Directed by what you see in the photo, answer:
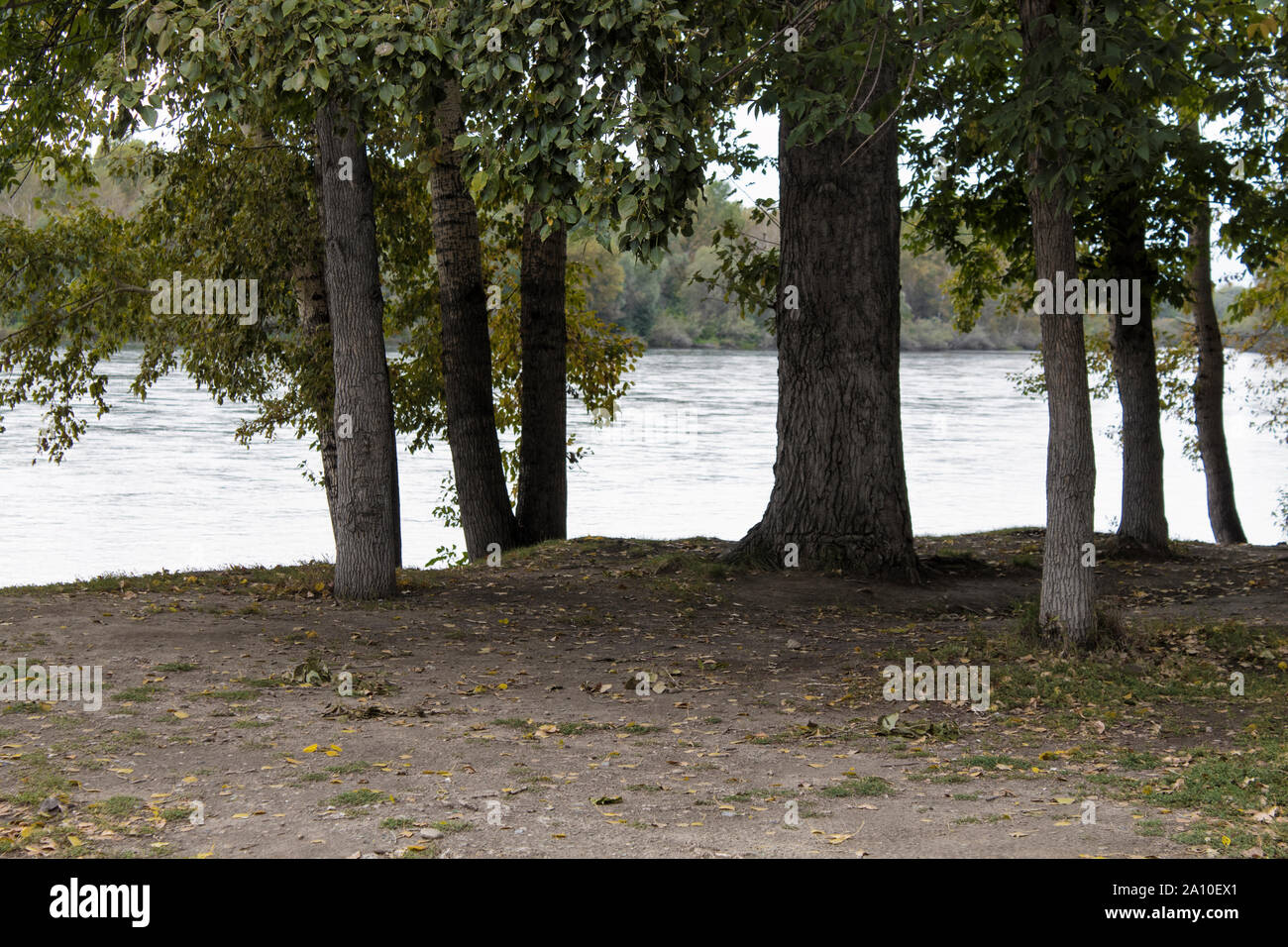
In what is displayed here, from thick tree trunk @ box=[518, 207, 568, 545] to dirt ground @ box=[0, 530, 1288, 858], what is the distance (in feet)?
12.0

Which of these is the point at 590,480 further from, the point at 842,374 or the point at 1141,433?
the point at 842,374

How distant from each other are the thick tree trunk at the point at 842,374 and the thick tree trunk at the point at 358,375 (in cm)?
413

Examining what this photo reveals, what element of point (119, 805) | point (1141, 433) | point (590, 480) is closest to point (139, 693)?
point (119, 805)

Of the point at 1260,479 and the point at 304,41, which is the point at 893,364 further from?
the point at 1260,479

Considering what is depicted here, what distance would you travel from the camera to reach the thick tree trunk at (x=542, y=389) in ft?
56.3

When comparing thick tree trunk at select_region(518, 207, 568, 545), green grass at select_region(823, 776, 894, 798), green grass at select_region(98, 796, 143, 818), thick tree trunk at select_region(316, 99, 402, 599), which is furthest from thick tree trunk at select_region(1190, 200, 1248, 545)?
green grass at select_region(98, 796, 143, 818)

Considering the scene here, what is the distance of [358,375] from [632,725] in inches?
214

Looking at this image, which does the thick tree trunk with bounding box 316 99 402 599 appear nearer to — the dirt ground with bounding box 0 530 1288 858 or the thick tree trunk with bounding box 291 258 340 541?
the dirt ground with bounding box 0 530 1288 858

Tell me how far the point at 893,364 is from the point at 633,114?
7.09m

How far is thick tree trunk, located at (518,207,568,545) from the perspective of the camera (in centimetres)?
1716

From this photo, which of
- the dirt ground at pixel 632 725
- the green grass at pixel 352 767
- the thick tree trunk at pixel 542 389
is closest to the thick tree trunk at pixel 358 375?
the dirt ground at pixel 632 725

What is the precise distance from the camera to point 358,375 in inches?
485

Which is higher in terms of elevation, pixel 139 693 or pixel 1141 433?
pixel 1141 433

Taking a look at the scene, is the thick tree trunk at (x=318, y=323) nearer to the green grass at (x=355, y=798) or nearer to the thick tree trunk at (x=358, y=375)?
the thick tree trunk at (x=358, y=375)
